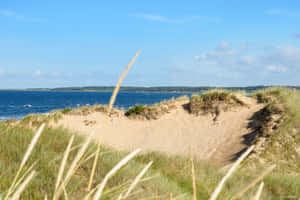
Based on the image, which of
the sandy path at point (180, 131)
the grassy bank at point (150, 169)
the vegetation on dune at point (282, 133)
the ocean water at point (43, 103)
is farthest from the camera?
the ocean water at point (43, 103)

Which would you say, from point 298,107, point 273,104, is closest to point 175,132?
point 273,104

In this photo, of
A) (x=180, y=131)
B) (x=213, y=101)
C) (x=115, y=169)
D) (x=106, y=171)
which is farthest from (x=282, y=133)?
(x=115, y=169)

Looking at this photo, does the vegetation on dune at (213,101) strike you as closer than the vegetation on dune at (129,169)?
No

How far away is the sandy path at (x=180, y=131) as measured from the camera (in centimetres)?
1488

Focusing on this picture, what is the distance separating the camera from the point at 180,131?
665 inches

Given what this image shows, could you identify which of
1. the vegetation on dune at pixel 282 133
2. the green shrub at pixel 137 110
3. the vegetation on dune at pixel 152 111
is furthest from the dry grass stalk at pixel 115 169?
the green shrub at pixel 137 110

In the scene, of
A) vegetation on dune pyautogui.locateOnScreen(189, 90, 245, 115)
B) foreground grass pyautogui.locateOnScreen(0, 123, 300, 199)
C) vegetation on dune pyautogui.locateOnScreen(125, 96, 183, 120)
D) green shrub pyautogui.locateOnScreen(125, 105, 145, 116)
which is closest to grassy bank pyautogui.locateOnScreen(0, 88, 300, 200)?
foreground grass pyautogui.locateOnScreen(0, 123, 300, 199)

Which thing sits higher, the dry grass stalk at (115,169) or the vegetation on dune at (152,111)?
the dry grass stalk at (115,169)

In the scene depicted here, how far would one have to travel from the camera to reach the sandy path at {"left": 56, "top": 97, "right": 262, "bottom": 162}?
14.9m

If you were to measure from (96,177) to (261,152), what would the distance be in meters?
9.10

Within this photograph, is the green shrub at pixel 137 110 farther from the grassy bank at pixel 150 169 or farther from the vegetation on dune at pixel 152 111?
the grassy bank at pixel 150 169

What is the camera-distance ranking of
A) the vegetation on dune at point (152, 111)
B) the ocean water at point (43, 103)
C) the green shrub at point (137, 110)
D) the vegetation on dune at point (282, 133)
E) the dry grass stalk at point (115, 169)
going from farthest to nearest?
1. the ocean water at point (43, 103)
2. the green shrub at point (137, 110)
3. the vegetation on dune at point (152, 111)
4. the vegetation on dune at point (282, 133)
5. the dry grass stalk at point (115, 169)

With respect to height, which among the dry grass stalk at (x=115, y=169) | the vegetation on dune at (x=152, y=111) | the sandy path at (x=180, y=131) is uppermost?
the dry grass stalk at (x=115, y=169)

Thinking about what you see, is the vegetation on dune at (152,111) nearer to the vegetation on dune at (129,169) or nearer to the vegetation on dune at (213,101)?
the vegetation on dune at (213,101)
